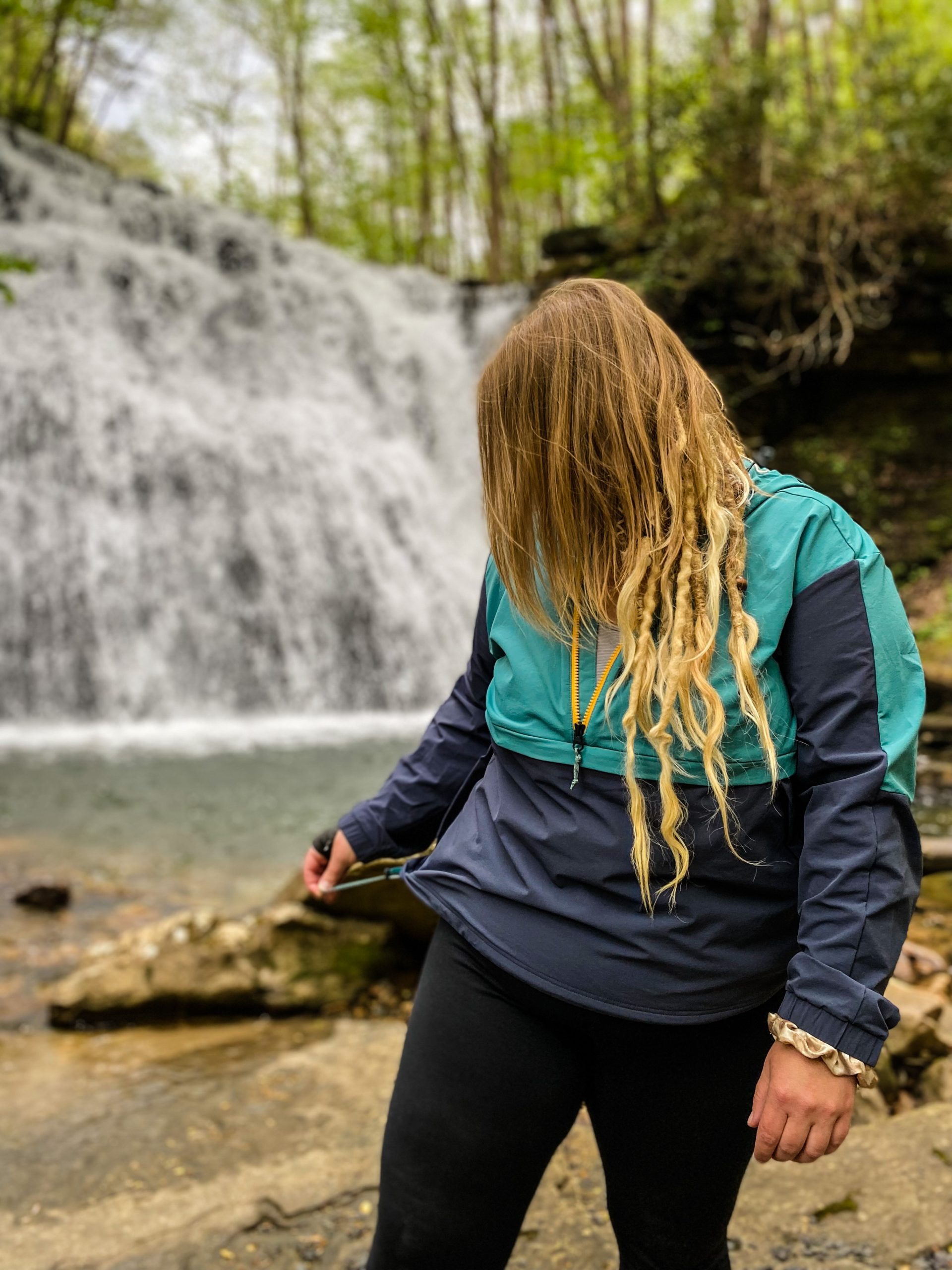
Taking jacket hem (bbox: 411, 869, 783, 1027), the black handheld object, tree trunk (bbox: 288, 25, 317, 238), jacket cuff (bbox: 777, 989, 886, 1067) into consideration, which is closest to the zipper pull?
jacket hem (bbox: 411, 869, 783, 1027)

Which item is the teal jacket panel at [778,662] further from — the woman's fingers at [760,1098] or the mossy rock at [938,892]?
the mossy rock at [938,892]

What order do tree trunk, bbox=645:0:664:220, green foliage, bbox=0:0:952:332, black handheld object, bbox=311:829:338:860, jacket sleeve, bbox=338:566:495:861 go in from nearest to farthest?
jacket sleeve, bbox=338:566:495:861
black handheld object, bbox=311:829:338:860
green foliage, bbox=0:0:952:332
tree trunk, bbox=645:0:664:220

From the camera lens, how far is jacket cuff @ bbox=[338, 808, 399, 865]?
1582 millimetres

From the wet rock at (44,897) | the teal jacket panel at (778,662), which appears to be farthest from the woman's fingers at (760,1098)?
the wet rock at (44,897)

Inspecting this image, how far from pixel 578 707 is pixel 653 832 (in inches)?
7.0

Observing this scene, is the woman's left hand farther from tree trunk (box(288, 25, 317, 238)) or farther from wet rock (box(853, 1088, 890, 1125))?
tree trunk (box(288, 25, 317, 238))

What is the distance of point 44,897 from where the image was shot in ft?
13.9

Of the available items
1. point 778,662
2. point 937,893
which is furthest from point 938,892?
point 778,662

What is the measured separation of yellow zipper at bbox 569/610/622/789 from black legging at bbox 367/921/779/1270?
0.94 feet

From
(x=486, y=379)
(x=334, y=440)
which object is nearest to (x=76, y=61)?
(x=334, y=440)

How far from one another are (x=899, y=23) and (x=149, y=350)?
11633 mm

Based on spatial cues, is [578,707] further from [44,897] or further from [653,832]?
[44,897]

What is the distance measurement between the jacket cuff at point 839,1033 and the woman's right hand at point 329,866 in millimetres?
779

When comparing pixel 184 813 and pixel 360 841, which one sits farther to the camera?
pixel 184 813
